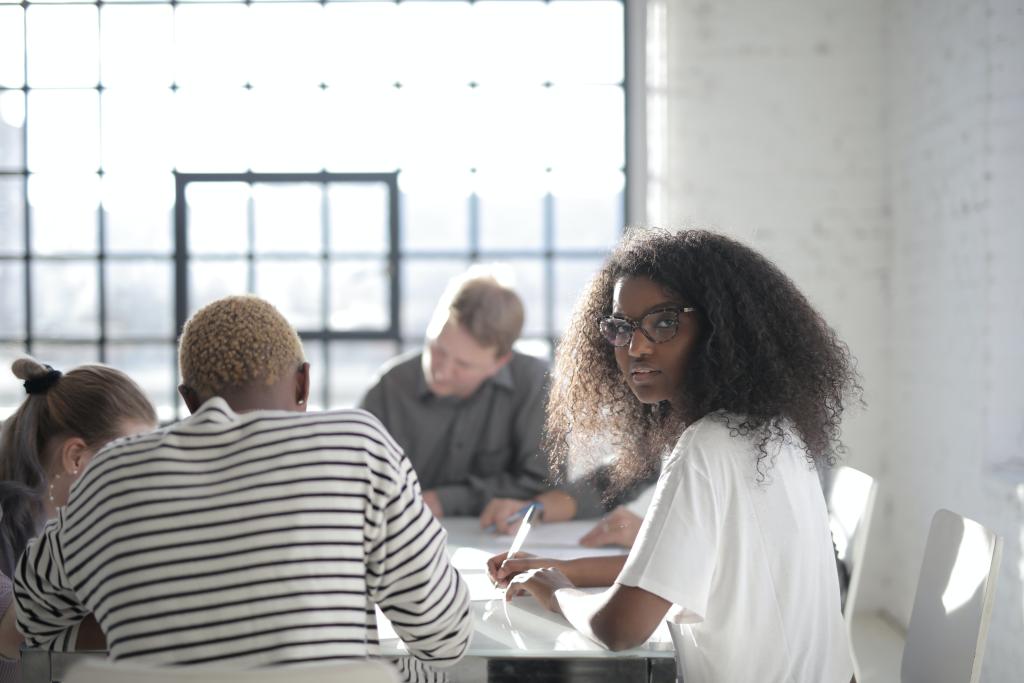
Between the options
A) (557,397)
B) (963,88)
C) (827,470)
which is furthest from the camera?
(963,88)

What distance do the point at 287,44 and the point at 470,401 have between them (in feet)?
8.00

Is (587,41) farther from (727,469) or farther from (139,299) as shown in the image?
(727,469)

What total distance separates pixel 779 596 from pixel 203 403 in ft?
3.00

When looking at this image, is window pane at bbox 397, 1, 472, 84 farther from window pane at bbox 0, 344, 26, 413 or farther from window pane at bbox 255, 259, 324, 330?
window pane at bbox 0, 344, 26, 413

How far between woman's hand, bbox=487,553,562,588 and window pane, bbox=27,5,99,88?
3.85m

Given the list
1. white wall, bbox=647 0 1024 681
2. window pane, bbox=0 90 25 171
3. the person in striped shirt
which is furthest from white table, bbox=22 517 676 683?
window pane, bbox=0 90 25 171

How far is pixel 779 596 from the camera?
1.55 m

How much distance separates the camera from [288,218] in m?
4.82

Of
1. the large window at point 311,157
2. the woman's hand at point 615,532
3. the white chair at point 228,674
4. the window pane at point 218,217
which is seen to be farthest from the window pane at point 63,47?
the white chair at point 228,674

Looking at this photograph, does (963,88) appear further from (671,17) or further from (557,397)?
(557,397)

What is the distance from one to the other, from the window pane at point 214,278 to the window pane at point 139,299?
120 millimetres

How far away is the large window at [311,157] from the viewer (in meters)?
4.79

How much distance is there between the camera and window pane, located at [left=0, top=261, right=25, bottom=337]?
4.87 metres

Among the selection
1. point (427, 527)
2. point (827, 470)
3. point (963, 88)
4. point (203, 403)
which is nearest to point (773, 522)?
point (427, 527)
